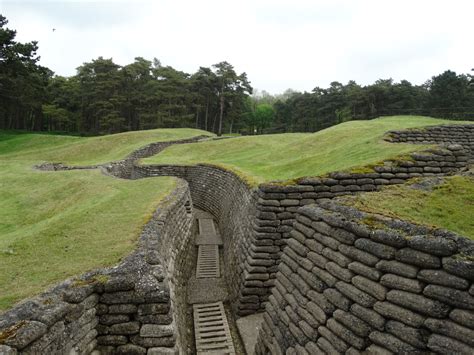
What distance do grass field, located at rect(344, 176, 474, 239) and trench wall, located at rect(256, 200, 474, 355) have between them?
1.58ft

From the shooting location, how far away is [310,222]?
6535 mm

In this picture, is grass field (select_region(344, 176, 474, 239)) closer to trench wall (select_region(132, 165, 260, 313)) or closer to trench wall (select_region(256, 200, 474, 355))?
trench wall (select_region(256, 200, 474, 355))

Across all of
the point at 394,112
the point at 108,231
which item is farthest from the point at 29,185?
the point at 394,112

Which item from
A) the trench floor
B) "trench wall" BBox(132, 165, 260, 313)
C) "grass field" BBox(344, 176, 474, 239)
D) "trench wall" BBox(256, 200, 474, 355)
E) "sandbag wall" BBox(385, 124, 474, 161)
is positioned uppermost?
"sandbag wall" BBox(385, 124, 474, 161)

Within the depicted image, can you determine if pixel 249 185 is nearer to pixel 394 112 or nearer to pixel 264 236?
pixel 264 236

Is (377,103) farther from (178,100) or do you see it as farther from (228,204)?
(228,204)

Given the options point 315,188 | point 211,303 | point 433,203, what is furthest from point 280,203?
point 433,203

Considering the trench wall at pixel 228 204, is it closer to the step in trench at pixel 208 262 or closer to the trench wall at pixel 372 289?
the step in trench at pixel 208 262

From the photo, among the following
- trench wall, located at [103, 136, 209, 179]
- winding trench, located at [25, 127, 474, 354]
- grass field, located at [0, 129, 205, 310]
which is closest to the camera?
grass field, located at [0, 129, 205, 310]

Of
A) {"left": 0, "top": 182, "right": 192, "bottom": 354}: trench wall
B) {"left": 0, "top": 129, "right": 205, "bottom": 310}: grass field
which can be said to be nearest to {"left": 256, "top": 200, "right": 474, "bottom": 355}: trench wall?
{"left": 0, "top": 182, "right": 192, "bottom": 354}: trench wall

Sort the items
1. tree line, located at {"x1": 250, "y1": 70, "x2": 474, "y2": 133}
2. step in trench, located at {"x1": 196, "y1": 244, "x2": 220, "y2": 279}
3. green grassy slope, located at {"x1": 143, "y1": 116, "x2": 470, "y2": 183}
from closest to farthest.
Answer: green grassy slope, located at {"x1": 143, "y1": 116, "x2": 470, "y2": 183}
step in trench, located at {"x1": 196, "y1": 244, "x2": 220, "y2": 279}
tree line, located at {"x1": 250, "y1": 70, "x2": 474, "y2": 133}

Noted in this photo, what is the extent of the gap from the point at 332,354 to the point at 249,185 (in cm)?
797

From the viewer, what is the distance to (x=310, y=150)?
20.2m

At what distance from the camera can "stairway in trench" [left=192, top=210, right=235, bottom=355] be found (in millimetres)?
8469
